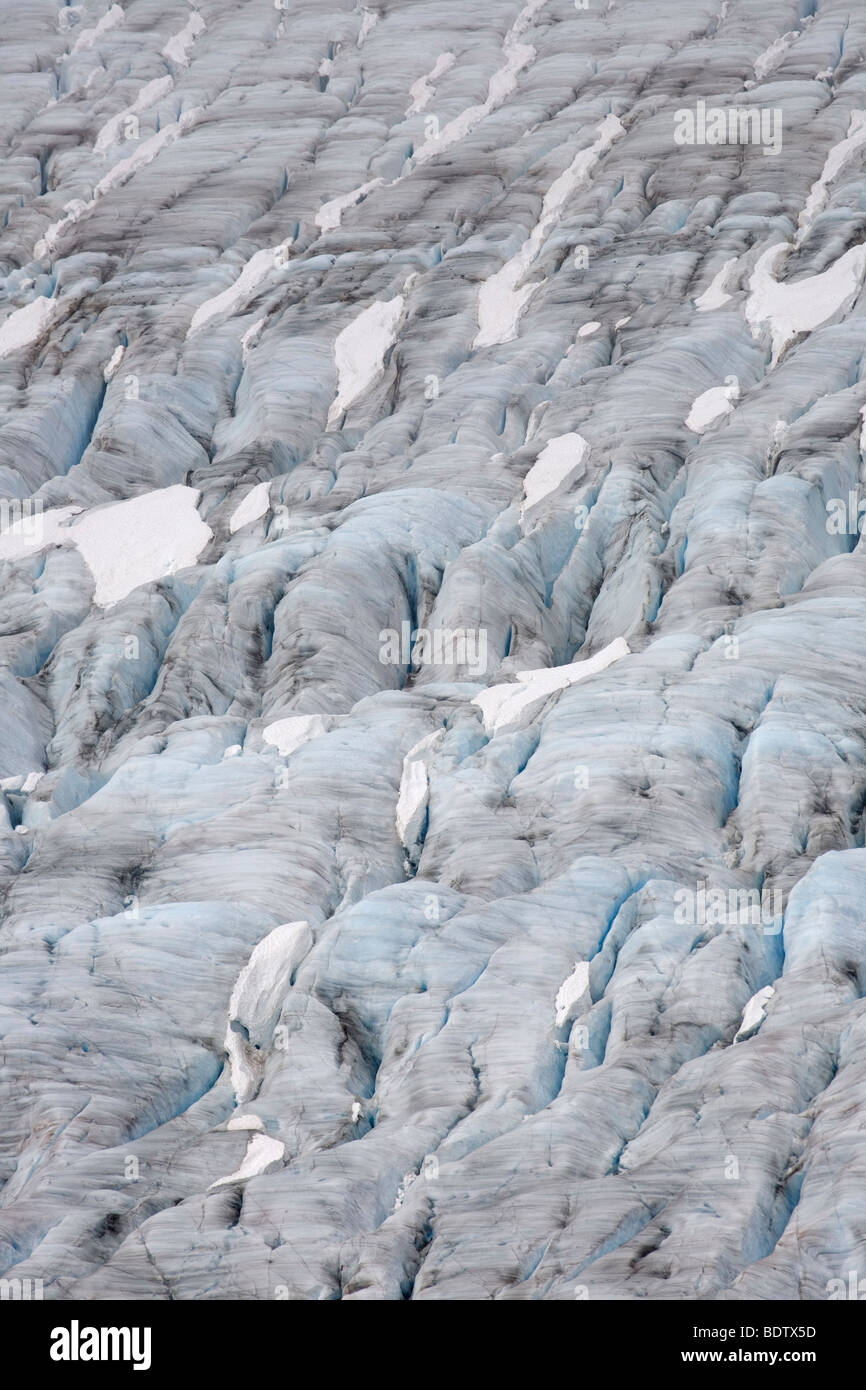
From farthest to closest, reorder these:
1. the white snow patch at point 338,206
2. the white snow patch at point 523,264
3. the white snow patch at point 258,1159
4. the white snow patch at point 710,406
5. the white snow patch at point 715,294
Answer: the white snow patch at point 338,206 → the white snow patch at point 523,264 → the white snow patch at point 715,294 → the white snow patch at point 710,406 → the white snow patch at point 258,1159

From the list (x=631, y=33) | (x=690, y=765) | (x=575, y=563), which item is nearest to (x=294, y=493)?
(x=575, y=563)

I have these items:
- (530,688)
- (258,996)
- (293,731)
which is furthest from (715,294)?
(258,996)

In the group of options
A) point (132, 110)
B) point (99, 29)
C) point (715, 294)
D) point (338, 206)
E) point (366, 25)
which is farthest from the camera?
point (99, 29)

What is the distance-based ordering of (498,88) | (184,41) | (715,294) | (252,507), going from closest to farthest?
(252,507), (715,294), (498,88), (184,41)

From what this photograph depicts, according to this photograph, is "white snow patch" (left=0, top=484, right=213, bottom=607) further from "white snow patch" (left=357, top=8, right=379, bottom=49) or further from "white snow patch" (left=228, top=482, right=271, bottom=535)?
"white snow patch" (left=357, top=8, right=379, bottom=49)

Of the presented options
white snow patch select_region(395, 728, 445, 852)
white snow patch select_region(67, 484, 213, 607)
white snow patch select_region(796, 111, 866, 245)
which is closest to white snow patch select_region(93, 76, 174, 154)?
white snow patch select_region(67, 484, 213, 607)

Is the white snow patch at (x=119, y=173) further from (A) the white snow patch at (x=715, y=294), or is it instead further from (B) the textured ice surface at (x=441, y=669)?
(A) the white snow patch at (x=715, y=294)

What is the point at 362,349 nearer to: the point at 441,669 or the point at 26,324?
the point at 26,324

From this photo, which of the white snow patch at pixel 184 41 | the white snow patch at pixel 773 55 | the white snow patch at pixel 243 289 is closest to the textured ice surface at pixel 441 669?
the white snow patch at pixel 243 289
